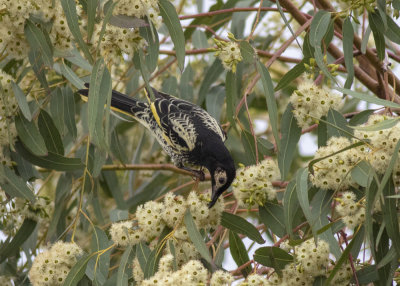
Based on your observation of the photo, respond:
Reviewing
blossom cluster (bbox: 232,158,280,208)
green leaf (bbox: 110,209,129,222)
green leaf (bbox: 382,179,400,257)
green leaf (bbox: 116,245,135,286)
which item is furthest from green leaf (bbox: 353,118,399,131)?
green leaf (bbox: 110,209,129,222)

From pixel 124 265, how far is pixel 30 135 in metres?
0.76

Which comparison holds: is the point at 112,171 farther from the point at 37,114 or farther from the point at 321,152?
the point at 321,152

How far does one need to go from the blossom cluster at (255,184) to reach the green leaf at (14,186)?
89 centimetres

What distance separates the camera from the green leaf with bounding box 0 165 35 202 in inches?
119

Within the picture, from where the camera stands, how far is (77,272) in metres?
2.63

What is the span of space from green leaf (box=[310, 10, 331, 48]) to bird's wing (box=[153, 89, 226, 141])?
89 centimetres

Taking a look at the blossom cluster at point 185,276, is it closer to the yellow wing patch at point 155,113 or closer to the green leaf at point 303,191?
the green leaf at point 303,191

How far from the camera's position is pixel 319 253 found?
8.21 feet

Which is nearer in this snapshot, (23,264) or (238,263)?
(238,263)

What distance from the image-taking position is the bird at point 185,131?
11.4 ft

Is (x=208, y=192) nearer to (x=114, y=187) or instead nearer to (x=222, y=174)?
(x=222, y=174)

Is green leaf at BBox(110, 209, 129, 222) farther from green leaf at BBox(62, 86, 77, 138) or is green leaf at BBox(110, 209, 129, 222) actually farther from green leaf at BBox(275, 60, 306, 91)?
green leaf at BBox(275, 60, 306, 91)

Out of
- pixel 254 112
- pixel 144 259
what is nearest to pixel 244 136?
pixel 144 259

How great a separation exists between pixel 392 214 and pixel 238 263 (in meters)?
0.75
